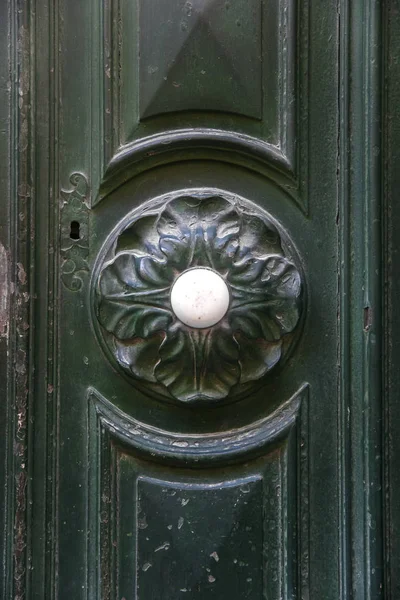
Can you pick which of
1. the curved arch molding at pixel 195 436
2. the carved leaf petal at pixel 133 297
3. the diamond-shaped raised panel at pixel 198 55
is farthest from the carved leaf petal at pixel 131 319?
the diamond-shaped raised panel at pixel 198 55

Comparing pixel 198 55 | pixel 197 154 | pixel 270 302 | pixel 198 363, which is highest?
pixel 198 55

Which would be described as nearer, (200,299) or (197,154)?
(200,299)

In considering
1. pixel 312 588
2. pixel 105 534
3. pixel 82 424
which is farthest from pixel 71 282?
pixel 312 588

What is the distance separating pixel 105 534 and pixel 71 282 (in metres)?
0.48

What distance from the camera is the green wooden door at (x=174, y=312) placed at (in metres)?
1.18

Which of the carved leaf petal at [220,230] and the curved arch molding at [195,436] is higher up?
the carved leaf petal at [220,230]

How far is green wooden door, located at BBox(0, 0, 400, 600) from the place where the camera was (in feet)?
3.88

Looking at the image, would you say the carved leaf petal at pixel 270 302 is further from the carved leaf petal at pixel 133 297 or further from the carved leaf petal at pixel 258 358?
the carved leaf petal at pixel 133 297

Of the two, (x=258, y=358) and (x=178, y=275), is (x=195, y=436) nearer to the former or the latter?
(x=258, y=358)

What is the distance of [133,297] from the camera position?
118 cm

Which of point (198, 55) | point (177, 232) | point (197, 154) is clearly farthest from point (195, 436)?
point (198, 55)

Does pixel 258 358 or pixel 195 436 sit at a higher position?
pixel 258 358

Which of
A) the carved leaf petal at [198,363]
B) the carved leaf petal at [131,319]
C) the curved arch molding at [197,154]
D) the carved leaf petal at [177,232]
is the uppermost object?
the curved arch molding at [197,154]

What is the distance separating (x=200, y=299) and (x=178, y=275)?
84mm
